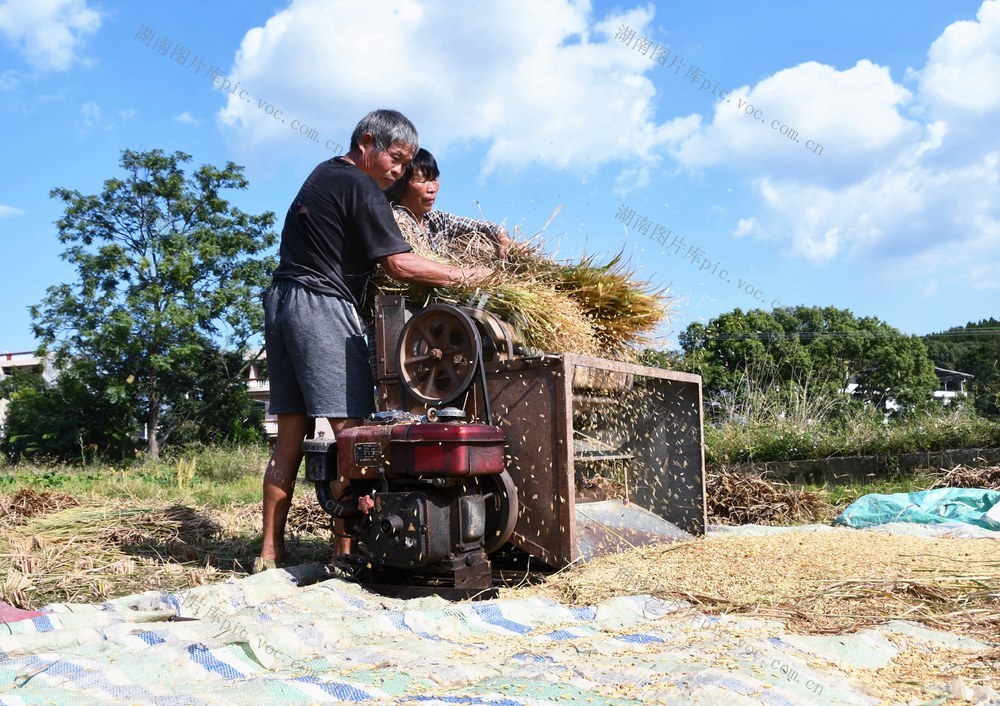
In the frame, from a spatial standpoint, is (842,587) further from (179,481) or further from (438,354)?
(179,481)

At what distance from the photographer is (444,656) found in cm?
197

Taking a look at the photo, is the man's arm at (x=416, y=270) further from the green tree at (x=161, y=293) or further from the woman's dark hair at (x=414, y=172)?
the green tree at (x=161, y=293)

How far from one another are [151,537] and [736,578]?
3.04m

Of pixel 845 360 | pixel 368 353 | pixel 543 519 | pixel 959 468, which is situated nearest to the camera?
pixel 543 519

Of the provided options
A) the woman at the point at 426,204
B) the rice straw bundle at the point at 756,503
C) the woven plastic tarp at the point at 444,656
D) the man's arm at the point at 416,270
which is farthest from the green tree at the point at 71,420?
the woven plastic tarp at the point at 444,656

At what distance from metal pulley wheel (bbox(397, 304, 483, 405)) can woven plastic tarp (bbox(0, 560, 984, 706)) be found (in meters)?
0.99

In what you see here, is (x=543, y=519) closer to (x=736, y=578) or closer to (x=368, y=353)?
(x=736, y=578)

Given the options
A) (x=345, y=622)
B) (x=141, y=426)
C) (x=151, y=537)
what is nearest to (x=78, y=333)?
(x=141, y=426)

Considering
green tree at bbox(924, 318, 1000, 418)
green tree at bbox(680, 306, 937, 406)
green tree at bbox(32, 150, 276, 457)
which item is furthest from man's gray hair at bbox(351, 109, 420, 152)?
green tree at bbox(924, 318, 1000, 418)

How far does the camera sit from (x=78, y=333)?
754 inches

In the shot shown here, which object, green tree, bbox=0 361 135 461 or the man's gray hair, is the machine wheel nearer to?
the man's gray hair

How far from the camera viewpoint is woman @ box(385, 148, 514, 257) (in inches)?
157

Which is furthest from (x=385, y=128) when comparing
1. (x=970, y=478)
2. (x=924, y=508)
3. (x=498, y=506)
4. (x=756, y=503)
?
(x=970, y=478)

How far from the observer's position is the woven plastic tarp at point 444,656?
162cm
